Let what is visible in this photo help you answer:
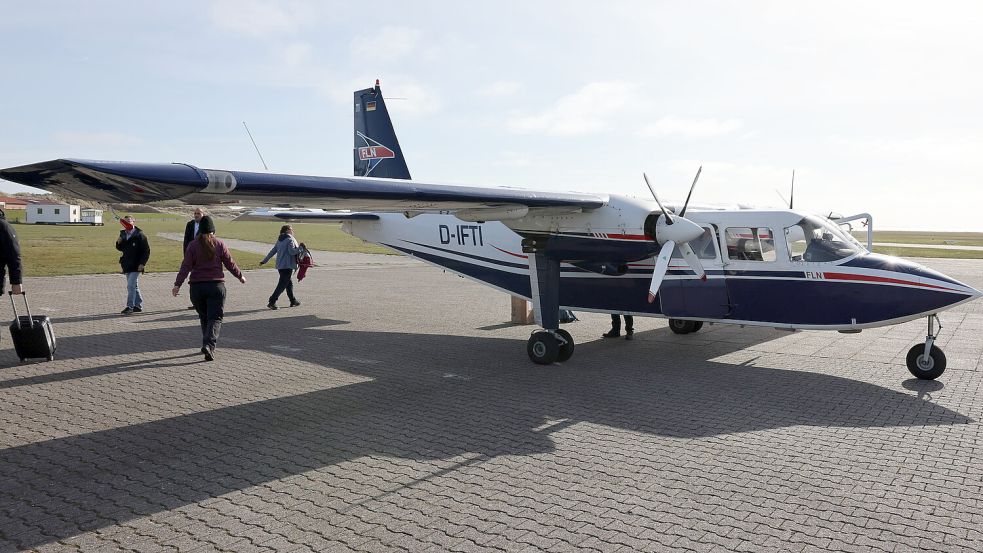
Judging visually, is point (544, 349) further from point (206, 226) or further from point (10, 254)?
point (10, 254)

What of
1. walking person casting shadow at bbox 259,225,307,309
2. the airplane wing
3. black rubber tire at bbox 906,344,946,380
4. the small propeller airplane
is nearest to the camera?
the airplane wing

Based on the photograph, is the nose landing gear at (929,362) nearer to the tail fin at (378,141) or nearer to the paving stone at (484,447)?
the paving stone at (484,447)

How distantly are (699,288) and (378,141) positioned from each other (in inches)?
371

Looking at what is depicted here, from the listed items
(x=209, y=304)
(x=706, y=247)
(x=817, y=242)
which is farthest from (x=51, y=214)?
(x=817, y=242)

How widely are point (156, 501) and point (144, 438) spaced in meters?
1.75

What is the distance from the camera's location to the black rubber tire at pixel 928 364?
29.4ft

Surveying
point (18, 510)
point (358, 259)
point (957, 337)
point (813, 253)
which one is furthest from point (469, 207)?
point (358, 259)

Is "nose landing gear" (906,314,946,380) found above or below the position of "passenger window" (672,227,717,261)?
below

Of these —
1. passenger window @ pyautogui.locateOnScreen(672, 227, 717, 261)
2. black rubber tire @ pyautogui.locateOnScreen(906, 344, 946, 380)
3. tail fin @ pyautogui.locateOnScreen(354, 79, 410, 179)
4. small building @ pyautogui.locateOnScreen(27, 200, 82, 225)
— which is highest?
small building @ pyautogui.locateOnScreen(27, 200, 82, 225)

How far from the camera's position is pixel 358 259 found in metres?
35.4

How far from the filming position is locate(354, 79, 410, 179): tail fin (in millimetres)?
16406

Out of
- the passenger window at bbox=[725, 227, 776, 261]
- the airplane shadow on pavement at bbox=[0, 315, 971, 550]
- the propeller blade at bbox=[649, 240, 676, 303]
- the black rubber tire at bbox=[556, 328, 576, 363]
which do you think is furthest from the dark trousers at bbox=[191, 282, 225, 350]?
the passenger window at bbox=[725, 227, 776, 261]

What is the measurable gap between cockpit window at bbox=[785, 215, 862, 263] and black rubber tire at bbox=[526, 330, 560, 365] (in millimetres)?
3633

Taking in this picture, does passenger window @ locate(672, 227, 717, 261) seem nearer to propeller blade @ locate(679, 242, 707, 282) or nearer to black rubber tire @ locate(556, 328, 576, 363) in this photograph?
propeller blade @ locate(679, 242, 707, 282)
